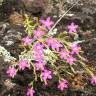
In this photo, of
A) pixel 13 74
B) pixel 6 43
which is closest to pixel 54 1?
pixel 6 43

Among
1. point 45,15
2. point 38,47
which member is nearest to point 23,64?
point 38,47

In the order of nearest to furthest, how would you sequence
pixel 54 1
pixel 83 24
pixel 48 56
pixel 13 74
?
1. pixel 13 74
2. pixel 48 56
3. pixel 83 24
4. pixel 54 1

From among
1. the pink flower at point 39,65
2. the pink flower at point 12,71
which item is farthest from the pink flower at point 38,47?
the pink flower at point 12,71

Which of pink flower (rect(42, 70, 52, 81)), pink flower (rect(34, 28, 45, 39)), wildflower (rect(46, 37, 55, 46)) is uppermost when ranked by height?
pink flower (rect(34, 28, 45, 39))

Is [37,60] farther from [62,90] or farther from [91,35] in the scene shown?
[91,35]

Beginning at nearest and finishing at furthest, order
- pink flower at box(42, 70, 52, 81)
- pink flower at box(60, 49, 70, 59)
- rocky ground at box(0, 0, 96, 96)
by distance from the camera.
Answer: pink flower at box(42, 70, 52, 81) < pink flower at box(60, 49, 70, 59) < rocky ground at box(0, 0, 96, 96)

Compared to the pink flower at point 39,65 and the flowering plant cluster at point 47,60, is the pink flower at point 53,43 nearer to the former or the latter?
the flowering plant cluster at point 47,60

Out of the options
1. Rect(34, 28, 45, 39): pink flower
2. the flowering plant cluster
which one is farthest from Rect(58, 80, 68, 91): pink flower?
Rect(34, 28, 45, 39): pink flower

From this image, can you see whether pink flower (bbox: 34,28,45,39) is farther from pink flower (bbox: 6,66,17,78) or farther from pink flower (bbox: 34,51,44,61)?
pink flower (bbox: 6,66,17,78)
